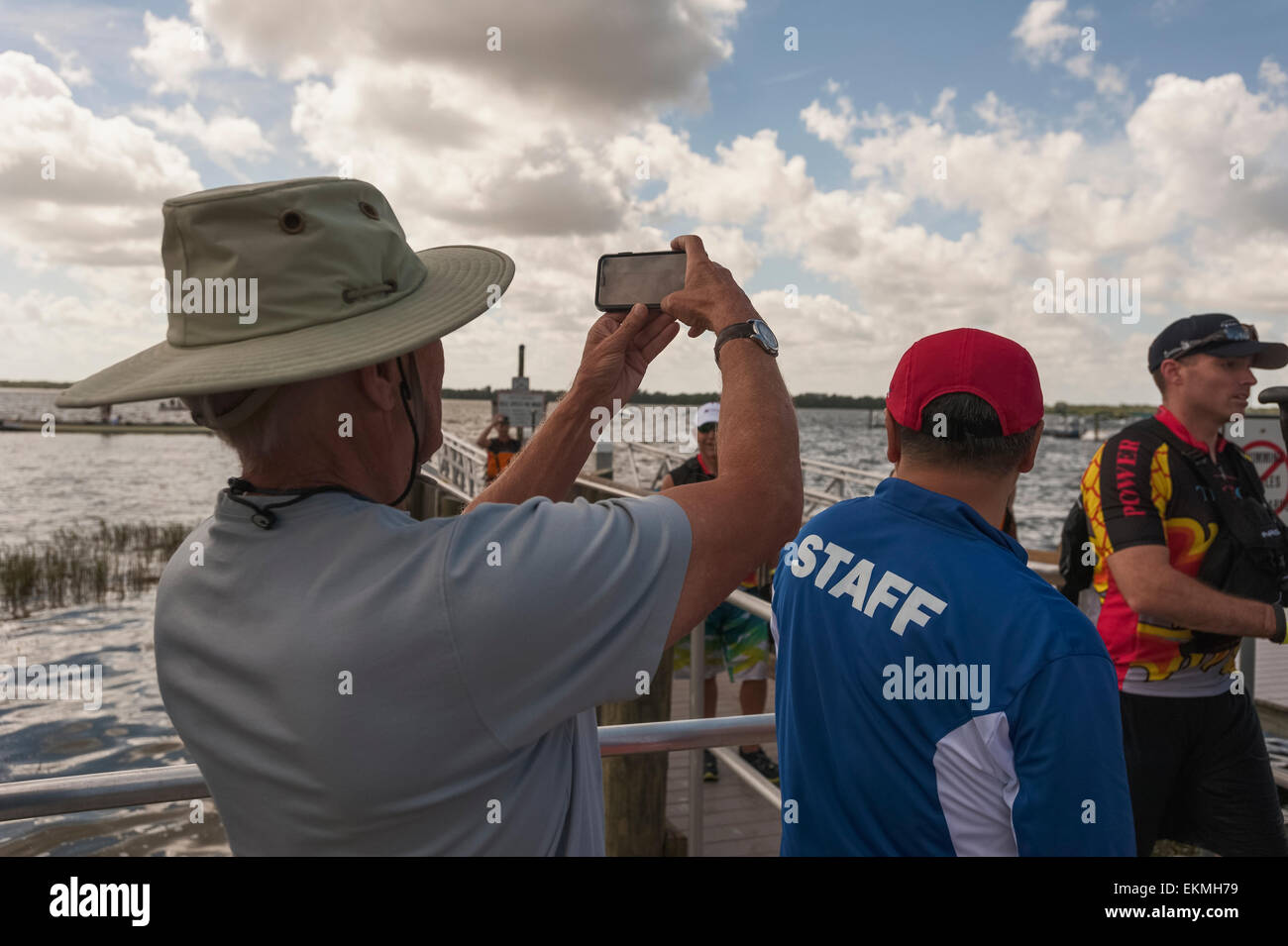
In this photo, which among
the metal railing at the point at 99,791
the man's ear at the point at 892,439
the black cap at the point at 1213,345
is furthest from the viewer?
the black cap at the point at 1213,345

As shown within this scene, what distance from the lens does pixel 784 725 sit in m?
1.84

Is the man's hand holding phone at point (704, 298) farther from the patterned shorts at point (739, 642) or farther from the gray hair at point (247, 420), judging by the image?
the patterned shorts at point (739, 642)

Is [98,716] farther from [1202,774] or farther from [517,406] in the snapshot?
[1202,774]

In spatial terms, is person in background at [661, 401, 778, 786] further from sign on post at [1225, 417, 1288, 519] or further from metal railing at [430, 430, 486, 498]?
metal railing at [430, 430, 486, 498]

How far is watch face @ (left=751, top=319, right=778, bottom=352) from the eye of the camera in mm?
1107

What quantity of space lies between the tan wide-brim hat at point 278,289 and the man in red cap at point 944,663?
926 millimetres

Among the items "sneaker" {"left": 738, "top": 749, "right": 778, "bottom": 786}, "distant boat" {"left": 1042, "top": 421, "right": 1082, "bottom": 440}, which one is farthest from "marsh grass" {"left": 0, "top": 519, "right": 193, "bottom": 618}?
"distant boat" {"left": 1042, "top": 421, "right": 1082, "bottom": 440}

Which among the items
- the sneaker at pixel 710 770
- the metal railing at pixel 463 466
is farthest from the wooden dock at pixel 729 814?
the metal railing at pixel 463 466

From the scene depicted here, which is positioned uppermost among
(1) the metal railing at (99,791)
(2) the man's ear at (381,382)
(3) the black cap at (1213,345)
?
(3) the black cap at (1213,345)

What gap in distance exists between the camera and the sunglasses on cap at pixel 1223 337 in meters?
3.07

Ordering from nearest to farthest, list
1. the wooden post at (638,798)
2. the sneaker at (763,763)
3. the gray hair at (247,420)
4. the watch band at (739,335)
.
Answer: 1. the gray hair at (247,420)
2. the watch band at (739,335)
3. the wooden post at (638,798)
4. the sneaker at (763,763)

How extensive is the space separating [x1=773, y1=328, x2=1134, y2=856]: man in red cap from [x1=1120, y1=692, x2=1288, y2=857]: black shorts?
162cm

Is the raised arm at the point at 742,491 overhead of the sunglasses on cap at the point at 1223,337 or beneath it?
beneath
